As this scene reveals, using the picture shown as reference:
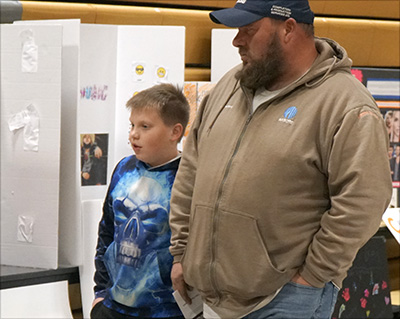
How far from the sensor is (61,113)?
10.3 ft

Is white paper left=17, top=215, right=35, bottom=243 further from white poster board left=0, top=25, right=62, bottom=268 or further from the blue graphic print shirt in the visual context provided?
the blue graphic print shirt

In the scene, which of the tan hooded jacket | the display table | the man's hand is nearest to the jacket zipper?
the tan hooded jacket

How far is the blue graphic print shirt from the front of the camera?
206cm

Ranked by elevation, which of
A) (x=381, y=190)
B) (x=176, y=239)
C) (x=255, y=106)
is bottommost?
(x=176, y=239)

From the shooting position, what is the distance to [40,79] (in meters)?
3.02

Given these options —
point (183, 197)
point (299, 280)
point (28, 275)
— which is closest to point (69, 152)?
point (28, 275)

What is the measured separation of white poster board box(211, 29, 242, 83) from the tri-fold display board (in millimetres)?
392

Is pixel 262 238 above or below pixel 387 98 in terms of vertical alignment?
below

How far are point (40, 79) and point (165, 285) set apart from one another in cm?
136

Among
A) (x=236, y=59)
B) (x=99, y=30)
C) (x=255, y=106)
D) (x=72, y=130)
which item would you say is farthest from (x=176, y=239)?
(x=236, y=59)

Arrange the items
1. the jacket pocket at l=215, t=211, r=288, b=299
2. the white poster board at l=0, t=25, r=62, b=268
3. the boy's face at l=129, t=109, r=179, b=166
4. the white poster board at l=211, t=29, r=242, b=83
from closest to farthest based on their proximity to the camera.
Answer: the jacket pocket at l=215, t=211, r=288, b=299 < the boy's face at l=129, t=109, r=179, b=166 < the white poster board at l=0, t=25, r=62, b=268 < the white poster board at l=211, t=29, r=242, b=83

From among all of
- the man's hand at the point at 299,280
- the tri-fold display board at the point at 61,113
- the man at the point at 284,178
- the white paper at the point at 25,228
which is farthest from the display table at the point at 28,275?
the man's hand at the point at 299,280

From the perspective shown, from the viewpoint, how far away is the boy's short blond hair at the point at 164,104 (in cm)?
214

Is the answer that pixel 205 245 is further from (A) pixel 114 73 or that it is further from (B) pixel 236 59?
(B) pixel 236 59
